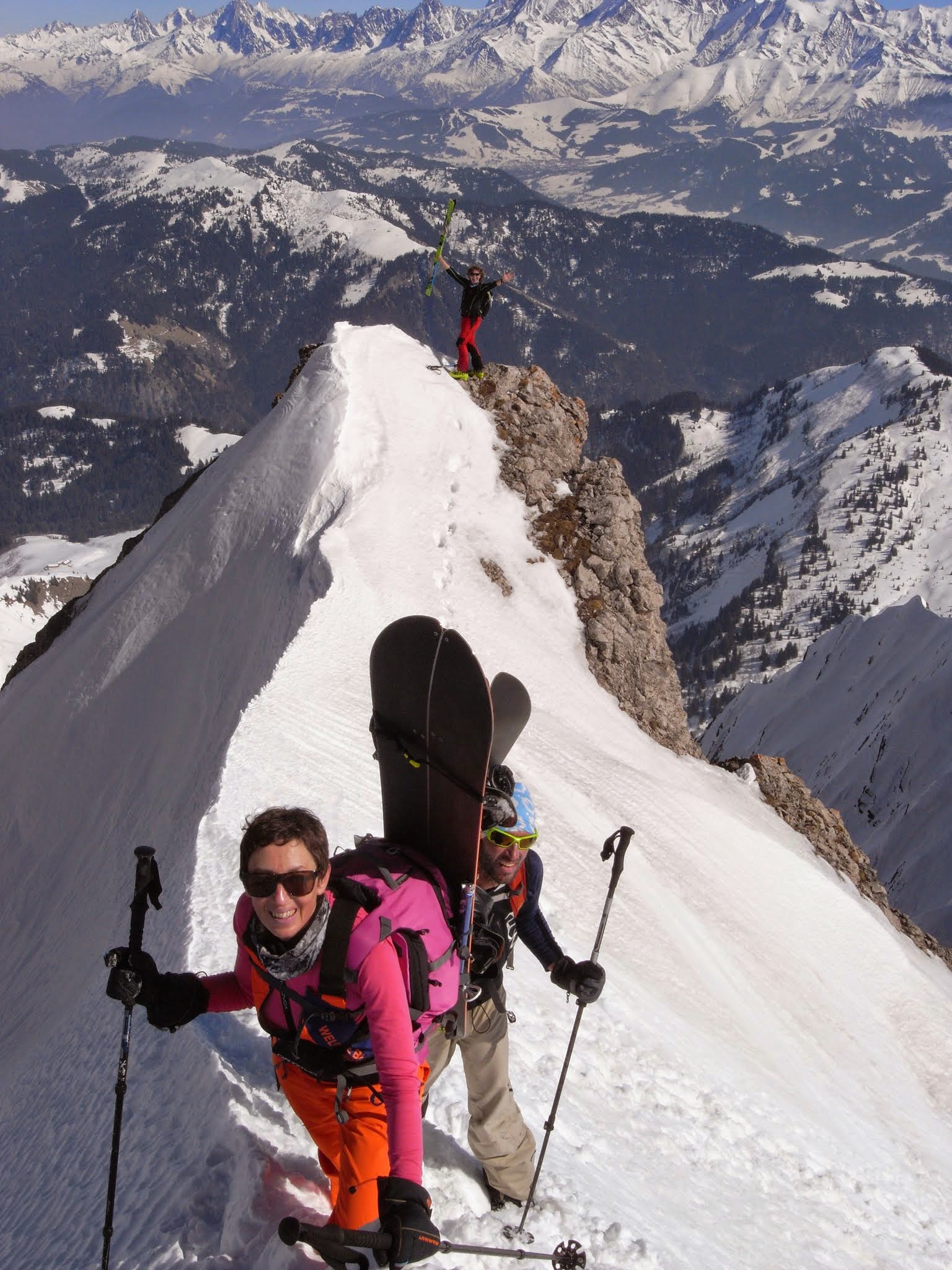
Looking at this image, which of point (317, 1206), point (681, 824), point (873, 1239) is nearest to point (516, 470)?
point (681, 824)

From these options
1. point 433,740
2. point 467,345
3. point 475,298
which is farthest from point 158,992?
point 467,345

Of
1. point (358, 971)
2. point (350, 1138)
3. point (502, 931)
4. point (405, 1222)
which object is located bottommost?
point (350, 1138)

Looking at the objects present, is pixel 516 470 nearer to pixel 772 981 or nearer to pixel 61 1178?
pixel 772 981

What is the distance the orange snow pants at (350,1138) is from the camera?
464 cm

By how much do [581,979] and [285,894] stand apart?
2.78m

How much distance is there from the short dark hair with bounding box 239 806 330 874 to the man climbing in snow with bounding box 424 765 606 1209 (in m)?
1.69

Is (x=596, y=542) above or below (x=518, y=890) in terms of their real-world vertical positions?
above

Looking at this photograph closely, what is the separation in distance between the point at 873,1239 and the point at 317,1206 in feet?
23.2

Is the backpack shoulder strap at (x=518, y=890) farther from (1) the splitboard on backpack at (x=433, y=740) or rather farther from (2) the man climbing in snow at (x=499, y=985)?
(1) the splitboard on backpack at (x=433, y=740)

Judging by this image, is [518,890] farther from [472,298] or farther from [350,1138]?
[472,298]

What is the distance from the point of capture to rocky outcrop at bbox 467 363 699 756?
27.9 metres

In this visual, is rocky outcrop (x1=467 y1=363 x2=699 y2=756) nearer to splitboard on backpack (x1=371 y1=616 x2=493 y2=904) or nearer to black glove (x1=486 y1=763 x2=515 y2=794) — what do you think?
splitboard on backpack (x1=371 y1=616 x2=493 y2=904)

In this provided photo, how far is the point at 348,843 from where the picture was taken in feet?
35.9

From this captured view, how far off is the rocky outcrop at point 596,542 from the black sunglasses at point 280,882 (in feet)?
76.7
